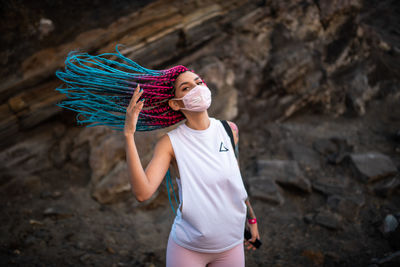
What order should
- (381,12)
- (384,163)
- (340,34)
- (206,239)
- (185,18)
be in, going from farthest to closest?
(381,12), (340,34), (185,18), (384,163), (206,239)

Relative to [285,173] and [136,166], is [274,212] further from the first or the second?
[136,166]

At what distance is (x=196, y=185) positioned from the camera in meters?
1.97

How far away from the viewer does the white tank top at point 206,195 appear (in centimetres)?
195

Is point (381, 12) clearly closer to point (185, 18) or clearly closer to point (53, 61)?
point (185, 18)

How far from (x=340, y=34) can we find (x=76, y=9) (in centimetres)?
512

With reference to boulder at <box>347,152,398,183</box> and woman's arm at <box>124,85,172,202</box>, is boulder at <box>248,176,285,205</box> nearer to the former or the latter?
boulder at <box>347,152,398,183</box>

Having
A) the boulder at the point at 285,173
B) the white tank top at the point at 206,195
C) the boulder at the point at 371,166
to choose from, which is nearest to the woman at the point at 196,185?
the white tank top at the point at 206,195

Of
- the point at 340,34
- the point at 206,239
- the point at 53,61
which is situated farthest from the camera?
the point at 340,34

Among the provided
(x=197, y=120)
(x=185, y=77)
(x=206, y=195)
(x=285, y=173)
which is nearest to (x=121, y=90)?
(x=185, y=77)

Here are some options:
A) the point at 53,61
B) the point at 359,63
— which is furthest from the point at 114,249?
the point at 359,63

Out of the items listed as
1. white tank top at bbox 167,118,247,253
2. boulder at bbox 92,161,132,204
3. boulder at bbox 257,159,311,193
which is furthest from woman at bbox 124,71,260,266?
boulder at bbox 257,159,311,193

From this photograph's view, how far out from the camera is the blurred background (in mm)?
3791

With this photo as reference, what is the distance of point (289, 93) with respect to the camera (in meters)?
6.11

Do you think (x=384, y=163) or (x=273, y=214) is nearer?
(x=273, y=214)
